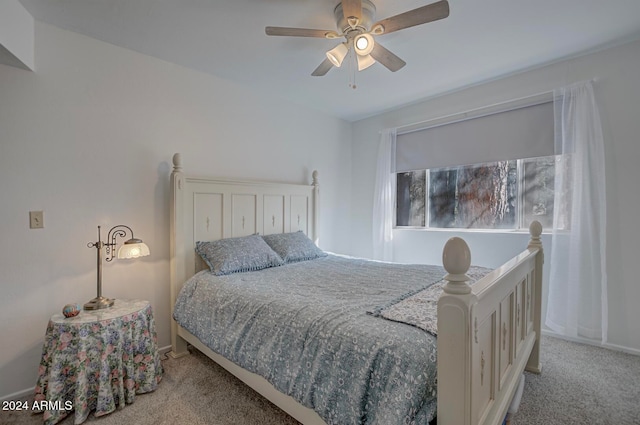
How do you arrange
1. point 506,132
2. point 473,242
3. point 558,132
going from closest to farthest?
1. point 558,132
2. point 506,132
3. point 473,242

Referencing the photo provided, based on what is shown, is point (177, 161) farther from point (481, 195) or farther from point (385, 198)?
point (481, 195)

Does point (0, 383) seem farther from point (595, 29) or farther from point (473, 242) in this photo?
point (595, 29)

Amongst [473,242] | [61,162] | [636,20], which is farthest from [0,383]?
[636,20]

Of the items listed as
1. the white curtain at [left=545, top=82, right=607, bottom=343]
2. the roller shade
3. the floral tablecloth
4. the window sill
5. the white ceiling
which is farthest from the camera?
A: the window sill

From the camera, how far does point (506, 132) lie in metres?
2.99

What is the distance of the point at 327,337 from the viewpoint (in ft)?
4.33

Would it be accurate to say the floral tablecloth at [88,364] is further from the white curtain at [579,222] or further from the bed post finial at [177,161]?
the white curtain at [579,222]

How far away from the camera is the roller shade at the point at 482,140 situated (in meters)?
2.81

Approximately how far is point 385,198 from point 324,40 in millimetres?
2139

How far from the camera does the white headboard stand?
250 cm

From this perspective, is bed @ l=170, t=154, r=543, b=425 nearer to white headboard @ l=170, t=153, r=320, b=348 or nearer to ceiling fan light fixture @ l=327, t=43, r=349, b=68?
white headboard @ l=170, t=153, r=320, b=348

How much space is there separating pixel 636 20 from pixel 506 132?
1.11m

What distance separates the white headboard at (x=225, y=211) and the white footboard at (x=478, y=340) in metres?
2.22

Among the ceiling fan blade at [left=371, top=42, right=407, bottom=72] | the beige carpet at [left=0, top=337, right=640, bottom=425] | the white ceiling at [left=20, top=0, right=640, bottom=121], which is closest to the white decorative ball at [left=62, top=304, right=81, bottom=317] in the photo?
the beige carpet at [left=0, top=337, right=640, bottom=425]
